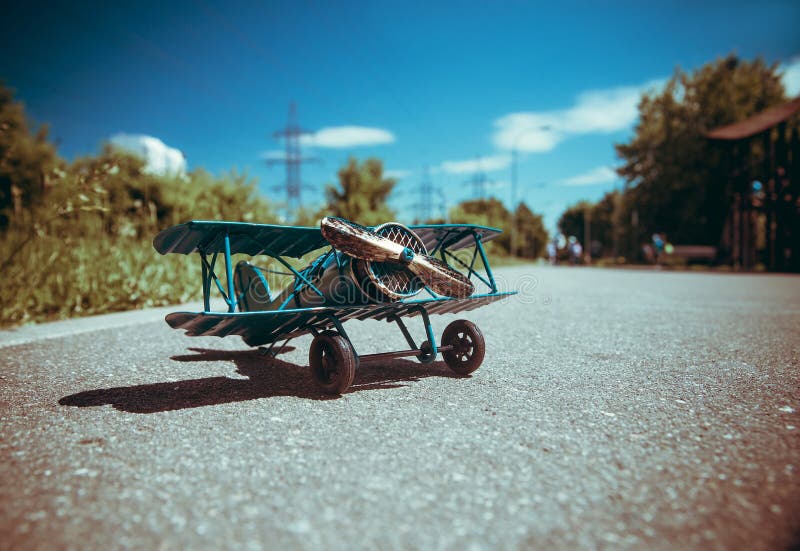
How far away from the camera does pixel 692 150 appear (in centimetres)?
4722

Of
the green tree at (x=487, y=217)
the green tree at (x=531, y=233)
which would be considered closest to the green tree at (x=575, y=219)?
the green tree at (x=531, y=233)

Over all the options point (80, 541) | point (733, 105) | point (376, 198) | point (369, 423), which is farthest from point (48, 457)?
point (733, 105)

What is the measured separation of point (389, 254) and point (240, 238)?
1.35 meters

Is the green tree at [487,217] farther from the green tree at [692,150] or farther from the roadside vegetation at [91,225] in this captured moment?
→ the green tree at [692,150]

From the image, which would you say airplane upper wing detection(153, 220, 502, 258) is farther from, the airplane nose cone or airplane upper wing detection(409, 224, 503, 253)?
the airplane nose cone

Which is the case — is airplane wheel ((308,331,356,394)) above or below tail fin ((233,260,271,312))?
below

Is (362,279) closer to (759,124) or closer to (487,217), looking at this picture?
(759,124)

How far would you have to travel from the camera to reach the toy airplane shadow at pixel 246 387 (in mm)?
4074

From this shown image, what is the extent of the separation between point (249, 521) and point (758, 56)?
61671mm

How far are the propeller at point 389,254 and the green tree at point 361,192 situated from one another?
753 inches

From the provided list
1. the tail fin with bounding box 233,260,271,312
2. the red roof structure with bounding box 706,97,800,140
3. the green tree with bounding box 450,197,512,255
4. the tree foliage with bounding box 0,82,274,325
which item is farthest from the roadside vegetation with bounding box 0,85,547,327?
the red roof structure with bounding box 706,97,800,140

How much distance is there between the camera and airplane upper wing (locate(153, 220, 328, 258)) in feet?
→ 12.5

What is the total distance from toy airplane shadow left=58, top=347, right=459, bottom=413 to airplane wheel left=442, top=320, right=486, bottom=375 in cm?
13

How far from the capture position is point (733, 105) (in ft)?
148
